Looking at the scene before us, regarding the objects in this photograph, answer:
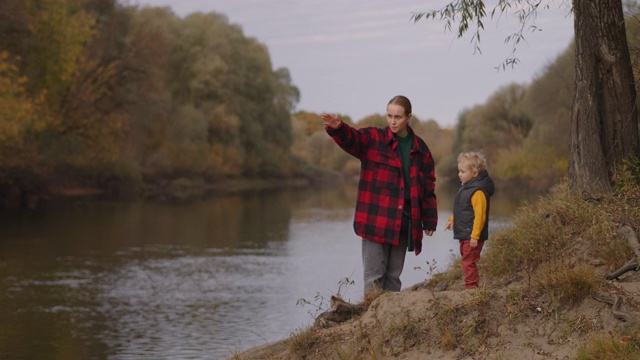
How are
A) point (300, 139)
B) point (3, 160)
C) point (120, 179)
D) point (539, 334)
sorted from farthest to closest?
Answer: point (300, 139) → point (120, 179) → point (3, 160) → point (539, 334)

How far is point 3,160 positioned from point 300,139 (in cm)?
6232

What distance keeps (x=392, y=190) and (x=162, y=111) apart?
46.0 meters

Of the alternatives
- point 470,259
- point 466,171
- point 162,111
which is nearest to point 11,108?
point 162,111

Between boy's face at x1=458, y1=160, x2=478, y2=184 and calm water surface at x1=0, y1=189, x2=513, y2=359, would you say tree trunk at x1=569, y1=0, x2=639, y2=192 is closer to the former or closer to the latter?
calm water surface at x1=0, y1=189, x2=513, y2=359

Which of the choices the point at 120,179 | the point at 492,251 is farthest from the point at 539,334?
the point at 120,179

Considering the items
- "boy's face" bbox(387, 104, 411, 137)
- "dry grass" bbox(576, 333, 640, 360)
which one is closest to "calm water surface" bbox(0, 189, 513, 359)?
"boy's face" bbox(387, 104, 411, 137)

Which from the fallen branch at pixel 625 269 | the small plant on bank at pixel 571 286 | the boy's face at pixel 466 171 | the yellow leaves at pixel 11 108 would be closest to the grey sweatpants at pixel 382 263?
the boy's face at pixel 466 171

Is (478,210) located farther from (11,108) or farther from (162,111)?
(162,111)

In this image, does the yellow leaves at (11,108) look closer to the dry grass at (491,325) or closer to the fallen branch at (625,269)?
the dry grass at (491,325)

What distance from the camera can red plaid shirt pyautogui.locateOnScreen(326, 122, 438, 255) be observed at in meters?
7.59

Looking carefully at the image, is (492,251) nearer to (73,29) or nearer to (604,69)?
(604,69)

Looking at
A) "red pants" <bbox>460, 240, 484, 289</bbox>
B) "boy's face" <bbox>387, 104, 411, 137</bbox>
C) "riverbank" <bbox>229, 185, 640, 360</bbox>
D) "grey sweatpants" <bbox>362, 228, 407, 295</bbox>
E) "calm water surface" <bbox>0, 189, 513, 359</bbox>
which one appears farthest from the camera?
"calm water surface" <bbox>0, 189, 513, 359</bbox>

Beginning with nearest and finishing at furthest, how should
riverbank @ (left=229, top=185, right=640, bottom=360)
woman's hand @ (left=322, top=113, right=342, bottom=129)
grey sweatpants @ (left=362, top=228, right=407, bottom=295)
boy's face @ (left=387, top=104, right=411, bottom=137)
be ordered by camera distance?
riverbank @ (left=229, top=185, right=640, bottom=360)
woman's hand @ (left=322, top=113, right=342, bottom=129)
boy's face @ (left=387, top=104, right=411, bottom=137)
grey sweatpants @ (left=362, top=228, right=407, bottom=295)

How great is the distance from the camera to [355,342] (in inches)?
286
